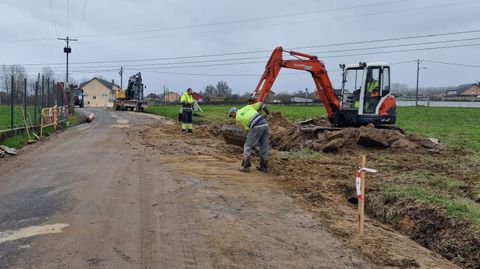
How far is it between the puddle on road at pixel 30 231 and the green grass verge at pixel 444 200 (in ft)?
17.6

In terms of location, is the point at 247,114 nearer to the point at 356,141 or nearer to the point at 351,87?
the point at 356,141

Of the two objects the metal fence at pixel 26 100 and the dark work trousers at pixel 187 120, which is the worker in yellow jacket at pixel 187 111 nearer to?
the dark work trousers at pixel 187 120

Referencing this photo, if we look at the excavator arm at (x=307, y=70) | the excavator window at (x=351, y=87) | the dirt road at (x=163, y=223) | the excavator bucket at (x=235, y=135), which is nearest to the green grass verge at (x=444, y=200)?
the dirt road at (x=163, y=223)

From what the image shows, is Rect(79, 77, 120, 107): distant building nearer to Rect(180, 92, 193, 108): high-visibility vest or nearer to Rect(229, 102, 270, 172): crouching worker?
Rect(180, 92, 193, 108): high-visibility vest

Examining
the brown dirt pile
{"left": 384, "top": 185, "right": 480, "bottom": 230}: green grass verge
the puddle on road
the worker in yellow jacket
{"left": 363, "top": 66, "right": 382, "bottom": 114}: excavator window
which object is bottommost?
the puddle on road

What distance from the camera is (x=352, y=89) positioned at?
1858 cm

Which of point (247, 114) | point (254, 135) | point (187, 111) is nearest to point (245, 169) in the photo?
point (254, 135)

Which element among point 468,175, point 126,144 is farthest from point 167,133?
point 468,175

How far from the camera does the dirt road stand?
5.54 meters

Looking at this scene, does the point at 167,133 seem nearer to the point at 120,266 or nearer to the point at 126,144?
the point at 126,144

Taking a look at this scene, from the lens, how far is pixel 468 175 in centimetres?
1118

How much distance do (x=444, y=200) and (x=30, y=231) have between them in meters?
6.12

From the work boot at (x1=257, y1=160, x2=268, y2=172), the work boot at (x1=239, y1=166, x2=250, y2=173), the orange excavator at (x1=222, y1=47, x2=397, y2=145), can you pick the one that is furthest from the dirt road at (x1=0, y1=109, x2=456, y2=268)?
the orange excavator at (x1=222, y1=47, x2=397, y2=145)

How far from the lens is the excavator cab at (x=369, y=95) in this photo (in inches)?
704
